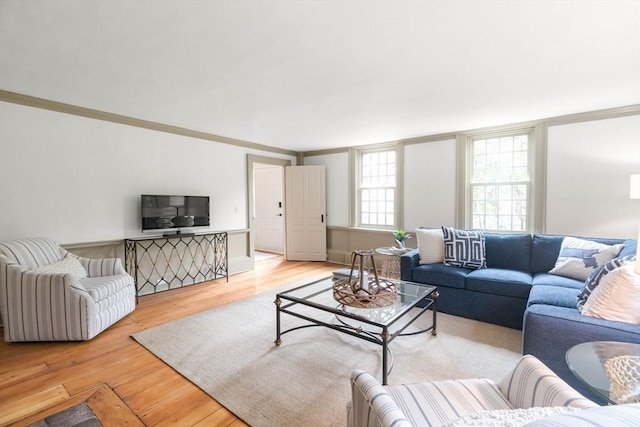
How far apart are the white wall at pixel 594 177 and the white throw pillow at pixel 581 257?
712 millimetres

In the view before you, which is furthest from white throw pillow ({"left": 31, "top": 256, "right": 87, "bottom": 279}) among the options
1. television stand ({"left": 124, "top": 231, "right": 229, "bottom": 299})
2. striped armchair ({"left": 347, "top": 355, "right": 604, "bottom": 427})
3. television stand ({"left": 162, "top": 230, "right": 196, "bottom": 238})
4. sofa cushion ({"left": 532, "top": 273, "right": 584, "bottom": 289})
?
sofa cushion ({"left": 532, "top": 273, "right": 584, "bottom": 289})

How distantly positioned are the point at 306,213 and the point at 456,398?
4.83 meters

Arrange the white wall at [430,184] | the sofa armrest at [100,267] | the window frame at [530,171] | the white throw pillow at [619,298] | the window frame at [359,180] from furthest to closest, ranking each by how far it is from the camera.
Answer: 1. the window frame at [359,180]
2. the white wall at [430,184]
3. the window frame at [530,171]
4. the sofa armrest at [100,267]
5. the white throw pillow at [619,298]

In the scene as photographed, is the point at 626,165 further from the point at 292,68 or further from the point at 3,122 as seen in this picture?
the point at 3,122

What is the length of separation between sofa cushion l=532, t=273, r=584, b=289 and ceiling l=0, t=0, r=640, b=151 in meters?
1.83

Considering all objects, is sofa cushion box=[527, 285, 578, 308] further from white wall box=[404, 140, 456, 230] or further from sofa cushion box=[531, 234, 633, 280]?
white wall box=[404, 140, 456, 230]

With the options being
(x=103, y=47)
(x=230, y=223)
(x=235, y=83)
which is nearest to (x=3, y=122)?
(x=103, y=47)

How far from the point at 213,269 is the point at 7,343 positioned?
2356mm

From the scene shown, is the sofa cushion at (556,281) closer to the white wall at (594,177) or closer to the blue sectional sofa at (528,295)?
the blue sectional sofa at (528,295)

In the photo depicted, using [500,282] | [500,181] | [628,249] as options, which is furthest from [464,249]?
[500,181]

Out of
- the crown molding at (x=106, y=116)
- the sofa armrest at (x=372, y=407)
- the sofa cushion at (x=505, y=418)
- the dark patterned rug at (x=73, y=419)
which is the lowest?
the dark patterned rug at (x=73, y=419)

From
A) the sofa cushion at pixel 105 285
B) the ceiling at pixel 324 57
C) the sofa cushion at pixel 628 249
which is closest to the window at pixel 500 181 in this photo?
the ceiling at pixel 324 57

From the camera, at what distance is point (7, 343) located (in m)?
2.55

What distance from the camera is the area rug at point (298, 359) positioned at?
5.82 ft
